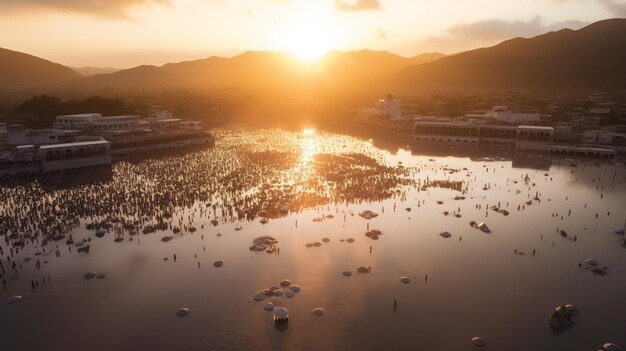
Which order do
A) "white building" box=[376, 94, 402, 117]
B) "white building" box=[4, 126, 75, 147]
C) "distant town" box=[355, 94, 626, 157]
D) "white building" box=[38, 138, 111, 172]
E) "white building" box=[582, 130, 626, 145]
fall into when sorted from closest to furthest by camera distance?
"white building" box=[38, 138, 111, 172]
"white building" box=[4, 126, 75, 147]
"distant town" box=[355, 94, 626, 157]
"white building" box=[582, 130, 626, 145]
"white building" box=[376, 94, 402, 117]

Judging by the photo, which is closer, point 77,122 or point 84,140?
point 84,140

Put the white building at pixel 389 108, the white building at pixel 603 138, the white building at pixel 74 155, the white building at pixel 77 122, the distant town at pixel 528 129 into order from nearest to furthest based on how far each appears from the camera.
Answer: the white building at pixel 74 155 → the distant town at pixel 528 129 → the white building at pixel 603 138 → the white building at pixel 77 122 → the white building at pixel 389 108

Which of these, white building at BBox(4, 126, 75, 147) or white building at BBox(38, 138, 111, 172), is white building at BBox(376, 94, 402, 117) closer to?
white building at BBox(38, 138, 111, 172)

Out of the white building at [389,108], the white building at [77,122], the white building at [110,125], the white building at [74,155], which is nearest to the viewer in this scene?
the white building at [74,155]

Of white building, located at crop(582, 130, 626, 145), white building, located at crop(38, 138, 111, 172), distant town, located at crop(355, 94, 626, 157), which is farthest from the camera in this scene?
white building, located at crop(582, 130, 626, 145)

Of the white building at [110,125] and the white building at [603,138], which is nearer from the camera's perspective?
the white building at [603,138]

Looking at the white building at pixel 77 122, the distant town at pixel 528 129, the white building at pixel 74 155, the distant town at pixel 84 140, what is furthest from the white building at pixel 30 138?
the distant town at pixel 528 129

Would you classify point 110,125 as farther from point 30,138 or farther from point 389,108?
point 389,108

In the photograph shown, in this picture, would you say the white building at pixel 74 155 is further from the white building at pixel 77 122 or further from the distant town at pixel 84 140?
the white building at pixel 77 122

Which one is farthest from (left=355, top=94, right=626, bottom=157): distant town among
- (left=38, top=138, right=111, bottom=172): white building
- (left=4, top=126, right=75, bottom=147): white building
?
(left=4, top=126, right=75, bottom=147): white building

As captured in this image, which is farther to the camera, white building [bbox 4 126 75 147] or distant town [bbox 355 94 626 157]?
distant town [bbox 355 94 626 157]

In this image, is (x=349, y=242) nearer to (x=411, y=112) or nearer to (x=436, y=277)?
(x=436, y=277)

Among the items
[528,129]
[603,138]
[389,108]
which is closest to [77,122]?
[389,108]
